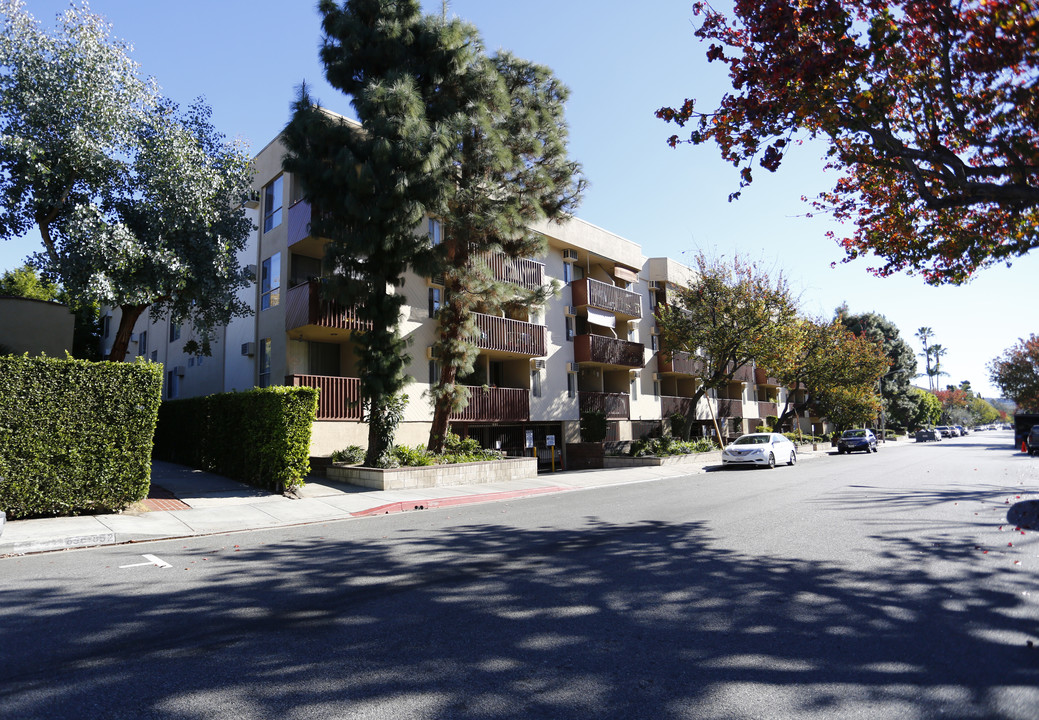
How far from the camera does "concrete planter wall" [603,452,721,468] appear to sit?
26344mm

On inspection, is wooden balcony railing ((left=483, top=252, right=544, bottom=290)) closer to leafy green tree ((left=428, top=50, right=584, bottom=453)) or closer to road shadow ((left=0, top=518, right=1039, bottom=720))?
leafy green tree ((left=428, top=50, right=584, bottom=453))

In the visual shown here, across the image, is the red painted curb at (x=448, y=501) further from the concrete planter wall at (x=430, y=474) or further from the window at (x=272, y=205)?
the window at (x=272, y=205)

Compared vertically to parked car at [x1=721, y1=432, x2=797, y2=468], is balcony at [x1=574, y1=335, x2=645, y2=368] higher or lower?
higher

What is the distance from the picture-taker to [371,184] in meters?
15.5

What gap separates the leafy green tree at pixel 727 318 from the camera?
31641 millimetres

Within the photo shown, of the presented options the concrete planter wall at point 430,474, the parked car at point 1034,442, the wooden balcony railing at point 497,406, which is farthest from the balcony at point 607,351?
the parked car at point 1034,442

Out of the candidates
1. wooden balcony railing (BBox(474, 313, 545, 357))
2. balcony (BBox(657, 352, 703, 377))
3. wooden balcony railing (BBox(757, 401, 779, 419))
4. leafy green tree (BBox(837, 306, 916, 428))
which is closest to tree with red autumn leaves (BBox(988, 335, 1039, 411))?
leafy green tree (BBox(837, 306, 916, 428))

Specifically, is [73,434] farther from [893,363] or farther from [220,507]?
[893,363]

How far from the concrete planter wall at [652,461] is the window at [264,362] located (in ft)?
47.0

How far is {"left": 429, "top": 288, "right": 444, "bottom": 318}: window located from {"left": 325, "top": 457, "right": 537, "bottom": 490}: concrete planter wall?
6641mm

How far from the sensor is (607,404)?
29766mm

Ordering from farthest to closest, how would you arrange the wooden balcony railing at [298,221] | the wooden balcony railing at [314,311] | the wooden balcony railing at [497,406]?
the wooden balcony railing at [497,406]
the wooden balcony railing at [298,221]
the wooden balcony railing at [314,311]

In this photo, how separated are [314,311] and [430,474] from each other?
6144 millimetres

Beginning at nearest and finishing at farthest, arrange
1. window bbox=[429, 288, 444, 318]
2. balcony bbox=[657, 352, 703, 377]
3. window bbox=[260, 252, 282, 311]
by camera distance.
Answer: window bbox=[260, 252, 282, 311] < window bbox=[429, 288, 444, 318] < balcony bbox=[657, 352, 703, 377]
